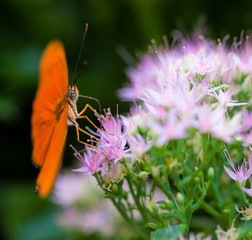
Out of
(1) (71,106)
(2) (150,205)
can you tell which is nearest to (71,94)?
(1) (71,106)

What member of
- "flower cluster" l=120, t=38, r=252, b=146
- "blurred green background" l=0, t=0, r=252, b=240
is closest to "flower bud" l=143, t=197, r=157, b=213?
"flower cluster" l=120, t=38, r=252, b=146

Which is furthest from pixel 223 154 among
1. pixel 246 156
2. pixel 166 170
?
pixel 166 170

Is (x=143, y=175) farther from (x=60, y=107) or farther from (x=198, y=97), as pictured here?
(x=60, y=107)

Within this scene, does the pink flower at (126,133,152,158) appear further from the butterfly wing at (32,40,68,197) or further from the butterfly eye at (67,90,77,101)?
the butterfly eye at (67,90,77,101)

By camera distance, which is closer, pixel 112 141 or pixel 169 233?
pixel 169 233

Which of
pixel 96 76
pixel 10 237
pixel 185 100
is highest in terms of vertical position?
pixel 185 100

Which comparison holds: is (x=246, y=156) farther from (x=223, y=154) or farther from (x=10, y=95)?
(x=10, y=95)

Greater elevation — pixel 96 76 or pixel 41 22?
pixel 41 22

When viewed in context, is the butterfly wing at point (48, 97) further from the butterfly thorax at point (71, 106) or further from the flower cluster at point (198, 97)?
the flower cluster at point (198, 97)
